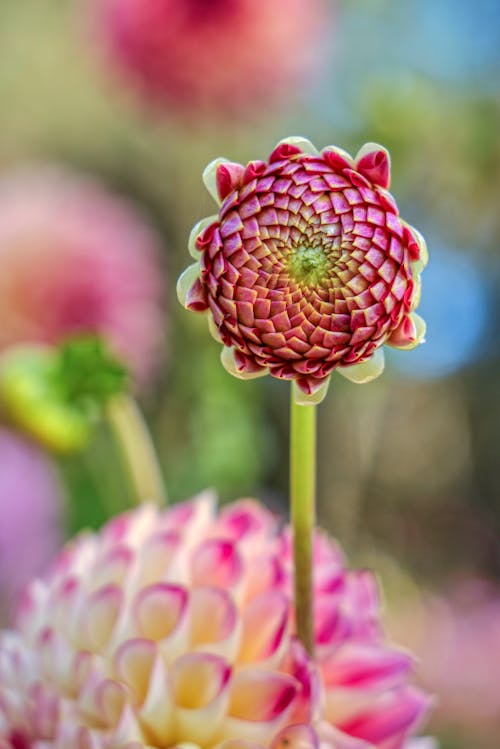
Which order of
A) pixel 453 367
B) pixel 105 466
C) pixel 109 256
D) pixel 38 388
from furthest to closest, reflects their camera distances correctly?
pixel 453 367
pixel 109 256
pixel 105 466
pixel 38 388

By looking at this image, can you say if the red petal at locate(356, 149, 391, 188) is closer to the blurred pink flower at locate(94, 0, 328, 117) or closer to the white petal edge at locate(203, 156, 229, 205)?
the white petal edge at locate(203, 156, 229, 205)

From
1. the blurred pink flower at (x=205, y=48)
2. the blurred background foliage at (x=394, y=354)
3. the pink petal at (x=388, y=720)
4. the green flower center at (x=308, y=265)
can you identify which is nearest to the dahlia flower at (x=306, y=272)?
the green flower center at (x=308, y=265)

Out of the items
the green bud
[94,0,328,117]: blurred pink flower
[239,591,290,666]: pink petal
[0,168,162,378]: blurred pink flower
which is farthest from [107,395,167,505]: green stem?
[94,0,328,117]: blurred pink flower

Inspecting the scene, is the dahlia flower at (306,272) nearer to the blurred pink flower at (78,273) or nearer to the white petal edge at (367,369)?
the white petal edge at (367,369)

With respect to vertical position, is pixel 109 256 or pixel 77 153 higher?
pixel 77 153

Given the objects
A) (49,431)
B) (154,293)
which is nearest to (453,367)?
(154,293)

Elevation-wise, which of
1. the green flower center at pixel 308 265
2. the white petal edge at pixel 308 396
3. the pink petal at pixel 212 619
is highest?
the green flower center at pixel 308 265

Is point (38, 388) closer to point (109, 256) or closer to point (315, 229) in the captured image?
point (315, 229)

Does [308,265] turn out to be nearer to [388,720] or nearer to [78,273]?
[388,720]
